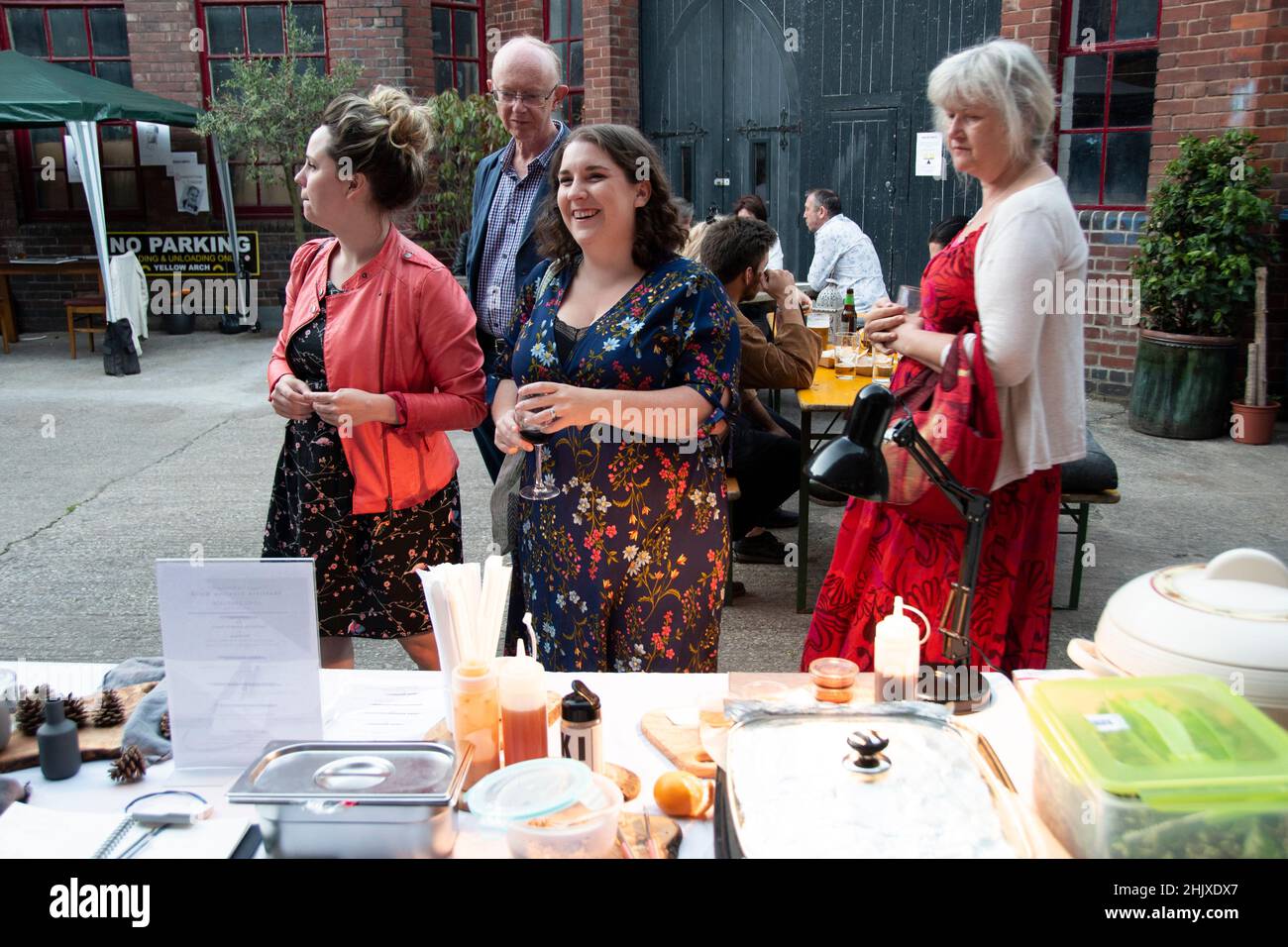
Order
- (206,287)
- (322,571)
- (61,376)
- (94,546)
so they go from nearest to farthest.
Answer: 1. (322,571)
2. (94,546)
3. (61,376)
4. (206,287)

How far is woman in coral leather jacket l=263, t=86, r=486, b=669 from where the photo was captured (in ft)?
8.21

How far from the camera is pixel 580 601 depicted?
239cm

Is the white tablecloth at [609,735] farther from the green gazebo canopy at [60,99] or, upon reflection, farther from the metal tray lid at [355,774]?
the green gazebo canopy at [60,99]

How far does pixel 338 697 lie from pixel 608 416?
779mm

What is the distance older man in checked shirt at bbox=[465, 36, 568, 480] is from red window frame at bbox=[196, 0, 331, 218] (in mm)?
8733

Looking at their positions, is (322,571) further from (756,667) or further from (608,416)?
(756,667)

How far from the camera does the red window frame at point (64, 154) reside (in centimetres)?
1141

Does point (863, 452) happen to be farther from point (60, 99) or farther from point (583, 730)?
point (60, 99)

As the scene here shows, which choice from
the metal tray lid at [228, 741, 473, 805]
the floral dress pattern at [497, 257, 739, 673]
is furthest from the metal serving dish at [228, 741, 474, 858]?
the floral dress pattern at [497, 257, 739, 673]

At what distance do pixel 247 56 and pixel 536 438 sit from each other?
35.3 ft

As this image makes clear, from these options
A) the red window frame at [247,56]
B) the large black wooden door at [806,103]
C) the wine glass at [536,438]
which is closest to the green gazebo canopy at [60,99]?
the red window frame at [247,56]

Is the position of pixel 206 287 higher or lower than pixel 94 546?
higher

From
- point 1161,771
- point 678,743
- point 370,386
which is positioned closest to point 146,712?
point 678,743
